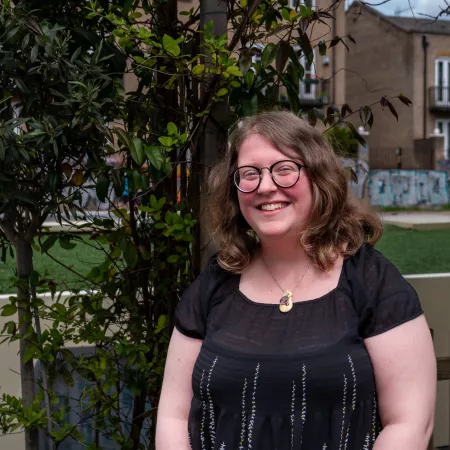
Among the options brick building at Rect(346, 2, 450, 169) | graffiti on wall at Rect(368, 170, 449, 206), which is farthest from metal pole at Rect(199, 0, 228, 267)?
brick building at Rect(346, 2, 450, 169)

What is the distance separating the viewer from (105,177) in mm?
2279

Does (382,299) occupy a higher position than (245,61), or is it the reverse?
(245,61)

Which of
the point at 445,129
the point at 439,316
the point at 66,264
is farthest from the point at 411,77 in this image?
the point at 66,264

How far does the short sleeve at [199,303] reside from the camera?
188 cm

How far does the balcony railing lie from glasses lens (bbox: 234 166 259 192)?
34895 millimetres

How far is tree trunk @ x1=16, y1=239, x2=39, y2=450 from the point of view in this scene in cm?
265

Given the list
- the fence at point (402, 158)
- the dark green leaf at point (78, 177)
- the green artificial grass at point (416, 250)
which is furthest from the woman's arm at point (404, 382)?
the fence at point (402, 158)

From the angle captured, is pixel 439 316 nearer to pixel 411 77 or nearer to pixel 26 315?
pixel 26 315

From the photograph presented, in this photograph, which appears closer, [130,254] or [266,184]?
[266,184]

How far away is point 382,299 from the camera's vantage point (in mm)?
1681

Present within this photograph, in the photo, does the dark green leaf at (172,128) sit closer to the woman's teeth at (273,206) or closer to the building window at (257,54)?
the building window at (257,54)

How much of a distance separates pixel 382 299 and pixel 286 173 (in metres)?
0.38

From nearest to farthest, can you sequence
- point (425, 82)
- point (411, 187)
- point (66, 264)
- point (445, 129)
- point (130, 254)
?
point (130, 254) → point (66, 264) → point (411, 187) → point (425, 82) → point (445, 129)

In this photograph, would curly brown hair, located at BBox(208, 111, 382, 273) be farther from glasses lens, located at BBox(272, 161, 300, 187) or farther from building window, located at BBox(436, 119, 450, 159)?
building window, located at BBox(436, 119, 450, 159)
